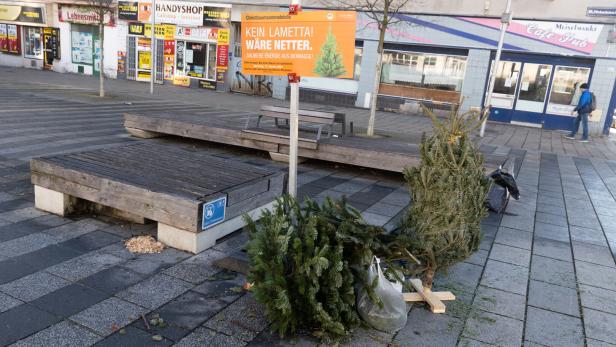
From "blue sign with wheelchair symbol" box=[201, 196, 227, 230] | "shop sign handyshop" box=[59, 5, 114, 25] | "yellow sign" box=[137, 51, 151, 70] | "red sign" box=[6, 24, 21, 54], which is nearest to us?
"blue sign with wheelchair symbol" box=[201, 196, 227, 230]

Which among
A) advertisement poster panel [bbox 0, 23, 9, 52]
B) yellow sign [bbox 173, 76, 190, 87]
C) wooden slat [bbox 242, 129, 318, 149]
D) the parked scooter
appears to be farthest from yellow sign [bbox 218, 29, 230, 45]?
the parked scooter

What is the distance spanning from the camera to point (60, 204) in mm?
4750

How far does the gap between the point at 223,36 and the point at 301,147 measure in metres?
16.1

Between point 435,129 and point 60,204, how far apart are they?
3.77 m

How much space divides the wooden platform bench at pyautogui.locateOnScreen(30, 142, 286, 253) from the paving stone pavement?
20 cm

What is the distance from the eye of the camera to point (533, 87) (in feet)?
58.3

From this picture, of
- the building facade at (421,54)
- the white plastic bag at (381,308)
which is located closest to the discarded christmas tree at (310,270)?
the white plastic bag at (381,308)

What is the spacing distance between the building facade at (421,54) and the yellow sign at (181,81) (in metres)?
0.05

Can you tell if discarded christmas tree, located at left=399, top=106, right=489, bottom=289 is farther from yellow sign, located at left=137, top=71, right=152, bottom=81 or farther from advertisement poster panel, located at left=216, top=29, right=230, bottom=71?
yellow sign, located at left=137, top=71, right=152, bottom=81

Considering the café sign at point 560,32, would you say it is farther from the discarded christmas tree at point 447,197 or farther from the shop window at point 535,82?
the discarded christmas tree at point 447,197

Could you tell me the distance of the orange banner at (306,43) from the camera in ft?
12.1

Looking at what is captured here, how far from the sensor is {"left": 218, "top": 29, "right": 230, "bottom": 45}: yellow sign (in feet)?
72.1

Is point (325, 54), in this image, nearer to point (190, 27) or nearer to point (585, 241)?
point (585, 241)

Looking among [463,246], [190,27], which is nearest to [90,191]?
[463,246]
